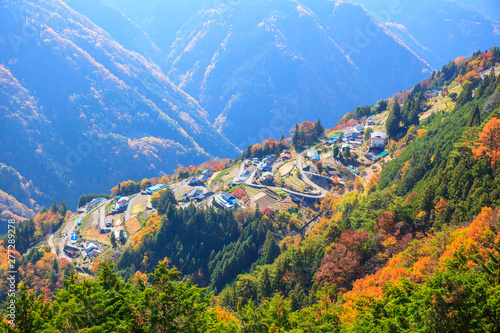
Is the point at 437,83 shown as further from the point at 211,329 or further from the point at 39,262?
the point at 39,262

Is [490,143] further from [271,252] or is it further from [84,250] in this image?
[84,250]

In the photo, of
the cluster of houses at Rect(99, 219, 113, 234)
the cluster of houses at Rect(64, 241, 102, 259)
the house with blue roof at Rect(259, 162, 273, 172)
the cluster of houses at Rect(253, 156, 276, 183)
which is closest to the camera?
the cluster of houses at Rect(64, 241, 102, 259)

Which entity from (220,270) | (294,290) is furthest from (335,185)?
(294,290)

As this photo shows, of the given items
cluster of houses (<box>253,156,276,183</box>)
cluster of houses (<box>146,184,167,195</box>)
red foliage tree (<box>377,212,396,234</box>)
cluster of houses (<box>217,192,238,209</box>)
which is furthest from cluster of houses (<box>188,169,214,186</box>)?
red foliage tree (<box>377,212,396,234</box>)

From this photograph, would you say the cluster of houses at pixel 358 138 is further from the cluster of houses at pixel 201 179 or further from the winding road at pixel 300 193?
the cluster of houses at pixel 201 179

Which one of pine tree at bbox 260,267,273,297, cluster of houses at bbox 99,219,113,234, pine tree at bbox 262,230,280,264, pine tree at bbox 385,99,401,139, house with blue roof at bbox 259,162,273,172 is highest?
pine tree at bbox 385,99,401,139

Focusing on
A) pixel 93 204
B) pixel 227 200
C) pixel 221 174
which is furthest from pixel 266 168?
pixel 93 204

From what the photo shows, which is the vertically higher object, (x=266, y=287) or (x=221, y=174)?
(x=221, y=174)

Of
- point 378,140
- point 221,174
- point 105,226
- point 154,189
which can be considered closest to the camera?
point 105,226

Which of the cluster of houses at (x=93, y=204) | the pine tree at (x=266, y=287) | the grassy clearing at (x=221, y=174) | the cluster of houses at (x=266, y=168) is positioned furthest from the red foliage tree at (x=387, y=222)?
the cluster of houses at (x=93, y=204)

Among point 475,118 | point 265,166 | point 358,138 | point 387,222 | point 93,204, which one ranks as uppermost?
point 358,138

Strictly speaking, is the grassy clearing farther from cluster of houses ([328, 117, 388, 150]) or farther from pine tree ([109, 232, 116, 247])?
cluster of houses ([328, 117, 388, 150])
